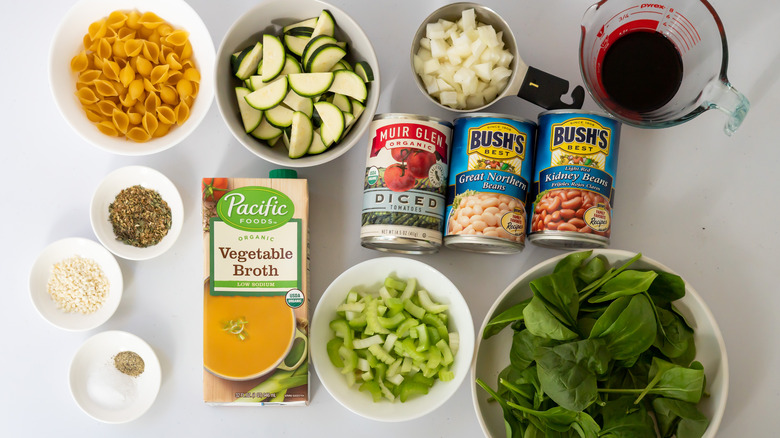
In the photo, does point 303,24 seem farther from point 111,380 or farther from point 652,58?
point 111,380

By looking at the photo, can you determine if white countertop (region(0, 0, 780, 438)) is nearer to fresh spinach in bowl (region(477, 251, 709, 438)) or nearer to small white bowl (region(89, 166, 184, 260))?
small white bowl (region(89, 166, 184, 260))

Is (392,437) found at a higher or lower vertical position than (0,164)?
lower

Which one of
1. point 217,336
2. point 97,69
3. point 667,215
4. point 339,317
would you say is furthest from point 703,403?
point 97,69

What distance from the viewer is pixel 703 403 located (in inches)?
46.9

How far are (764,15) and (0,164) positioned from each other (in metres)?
1.80

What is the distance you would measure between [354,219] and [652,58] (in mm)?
715

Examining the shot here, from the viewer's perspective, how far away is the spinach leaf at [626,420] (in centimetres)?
105

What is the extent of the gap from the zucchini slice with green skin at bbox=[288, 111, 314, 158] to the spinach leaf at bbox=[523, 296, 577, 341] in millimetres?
545

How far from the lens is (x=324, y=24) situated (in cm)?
119

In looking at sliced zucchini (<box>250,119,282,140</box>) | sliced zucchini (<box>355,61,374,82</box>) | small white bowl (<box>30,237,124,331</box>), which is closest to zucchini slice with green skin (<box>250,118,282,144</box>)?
sliced zucchini (<box>250,119,282,140</box>)

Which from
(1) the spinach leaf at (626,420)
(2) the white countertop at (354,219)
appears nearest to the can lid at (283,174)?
(2) the white countertop at (354,219)

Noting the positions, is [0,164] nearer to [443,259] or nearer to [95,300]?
[95,300]

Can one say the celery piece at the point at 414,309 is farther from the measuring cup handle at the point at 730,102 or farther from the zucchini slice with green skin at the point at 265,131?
the measuring cup handle at the point at 730,102

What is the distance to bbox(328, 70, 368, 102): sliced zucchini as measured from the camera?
118 cm
